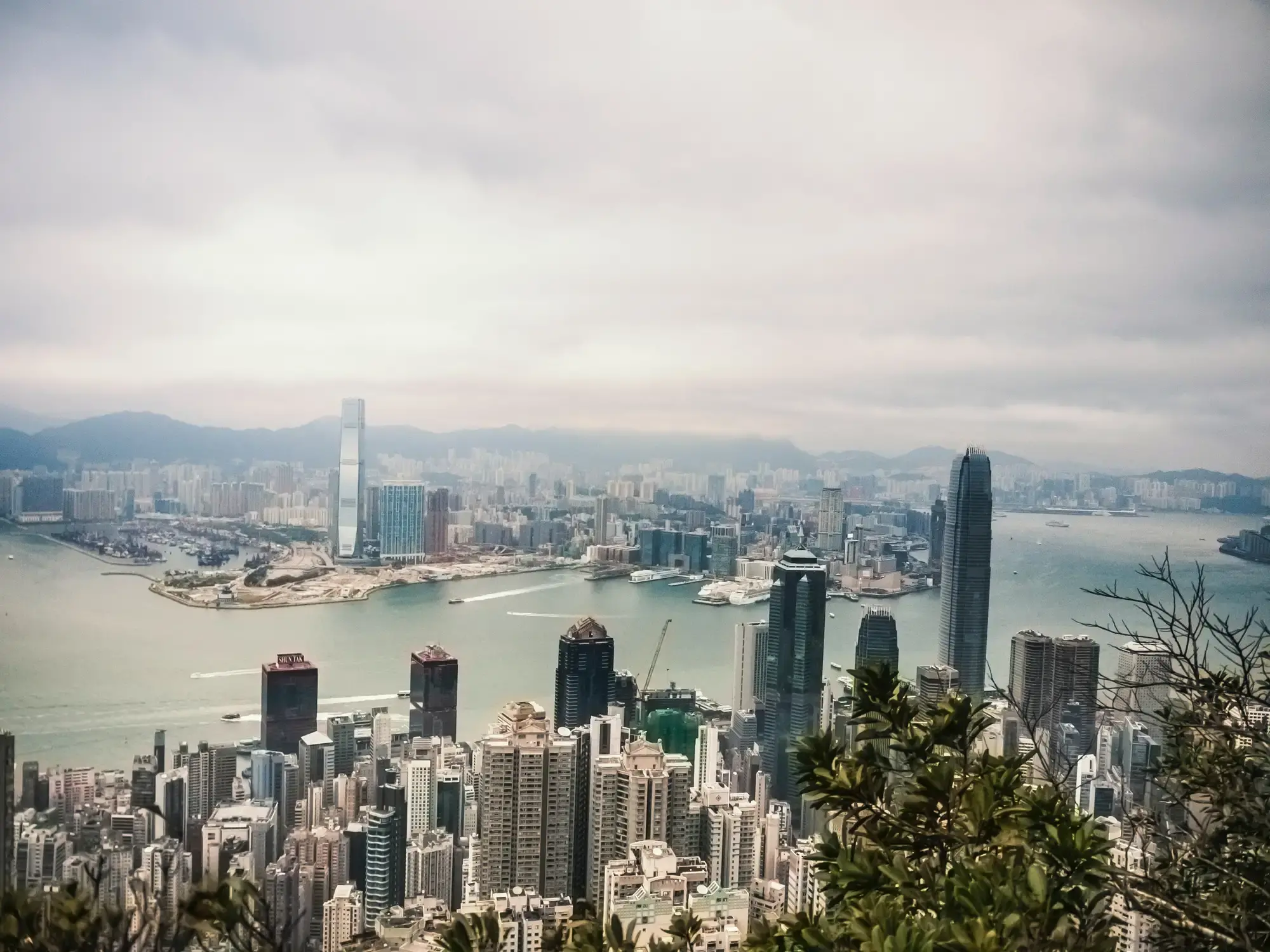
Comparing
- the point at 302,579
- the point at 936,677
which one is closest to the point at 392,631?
the point at 302,579

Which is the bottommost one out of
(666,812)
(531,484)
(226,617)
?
(666,812)

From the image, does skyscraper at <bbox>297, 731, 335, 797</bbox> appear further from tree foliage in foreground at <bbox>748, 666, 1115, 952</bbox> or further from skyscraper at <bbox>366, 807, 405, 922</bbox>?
tree foliage in foreground at <bbox>748, 666, 1115, 952</bbox>

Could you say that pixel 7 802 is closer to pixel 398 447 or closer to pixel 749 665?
pixel 398 447

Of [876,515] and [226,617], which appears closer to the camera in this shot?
[226,617]

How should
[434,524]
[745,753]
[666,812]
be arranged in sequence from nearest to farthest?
[666,812] < [745,753] < [434,524]

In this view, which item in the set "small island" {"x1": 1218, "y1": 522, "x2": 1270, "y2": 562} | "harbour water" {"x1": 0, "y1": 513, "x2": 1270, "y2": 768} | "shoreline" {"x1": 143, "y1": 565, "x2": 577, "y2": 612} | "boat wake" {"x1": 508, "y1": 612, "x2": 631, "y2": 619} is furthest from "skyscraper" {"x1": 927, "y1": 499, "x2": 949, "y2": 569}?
"shoreline" {"x1": 143, "y1": 565, "x2": 577, "y2": 612}

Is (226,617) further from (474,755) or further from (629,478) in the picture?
(629,478)

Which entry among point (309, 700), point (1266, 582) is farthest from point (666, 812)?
point (1266, 582)
